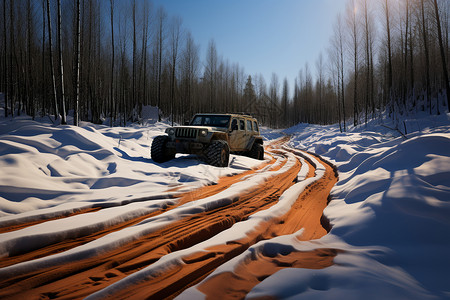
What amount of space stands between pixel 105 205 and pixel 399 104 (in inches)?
1090

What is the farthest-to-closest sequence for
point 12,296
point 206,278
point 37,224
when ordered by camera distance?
point 37,224, point 206,278, point 12,296

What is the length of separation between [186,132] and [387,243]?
600 cm

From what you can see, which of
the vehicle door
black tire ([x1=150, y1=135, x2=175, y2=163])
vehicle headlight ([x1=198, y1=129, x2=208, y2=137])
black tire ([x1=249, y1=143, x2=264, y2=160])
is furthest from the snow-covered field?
black tire ([x1=249, y1=143, x2=264, y2=160])

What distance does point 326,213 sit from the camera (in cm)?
345

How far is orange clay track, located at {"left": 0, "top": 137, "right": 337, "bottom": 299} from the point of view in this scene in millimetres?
1711

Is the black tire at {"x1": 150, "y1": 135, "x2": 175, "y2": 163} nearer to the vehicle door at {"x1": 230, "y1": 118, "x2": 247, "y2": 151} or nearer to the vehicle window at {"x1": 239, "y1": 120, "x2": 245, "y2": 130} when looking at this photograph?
the vehicle door at {"x1": 230, "y1": 118, "x2": 247, "y2": 151}

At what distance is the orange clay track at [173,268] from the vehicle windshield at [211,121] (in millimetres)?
5449

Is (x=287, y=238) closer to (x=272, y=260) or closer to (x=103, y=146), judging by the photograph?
(x=272, y=260)

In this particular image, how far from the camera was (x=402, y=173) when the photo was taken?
3.69 m

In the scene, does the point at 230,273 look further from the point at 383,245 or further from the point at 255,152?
the point at 255,152

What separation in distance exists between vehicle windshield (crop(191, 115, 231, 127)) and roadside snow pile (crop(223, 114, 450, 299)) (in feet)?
17.2

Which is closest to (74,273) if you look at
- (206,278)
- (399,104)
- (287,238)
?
(206,278)

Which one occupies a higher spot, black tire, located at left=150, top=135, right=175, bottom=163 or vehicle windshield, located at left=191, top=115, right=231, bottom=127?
vehicle windshield, located at left=191, top=115, right=231, bottom=127

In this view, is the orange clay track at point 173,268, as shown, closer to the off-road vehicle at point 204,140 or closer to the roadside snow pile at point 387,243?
the roadside snow pile at point 387,243
